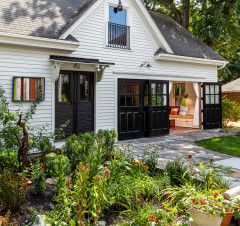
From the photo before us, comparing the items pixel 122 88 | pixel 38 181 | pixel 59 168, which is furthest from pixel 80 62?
pixel 59 168

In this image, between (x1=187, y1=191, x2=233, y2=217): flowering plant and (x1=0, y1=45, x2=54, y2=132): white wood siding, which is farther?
(x1=0, y1=45, x2=54, y2=132): white wood siding

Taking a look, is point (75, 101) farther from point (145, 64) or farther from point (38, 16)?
point (145, 64)

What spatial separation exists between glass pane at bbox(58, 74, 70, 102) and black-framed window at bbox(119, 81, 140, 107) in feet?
7.63

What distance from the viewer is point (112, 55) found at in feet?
39.3

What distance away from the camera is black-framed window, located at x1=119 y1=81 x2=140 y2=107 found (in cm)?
1241

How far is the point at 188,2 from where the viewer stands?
811 inches

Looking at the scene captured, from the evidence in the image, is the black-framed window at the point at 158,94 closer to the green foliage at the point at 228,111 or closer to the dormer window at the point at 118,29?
the dormer window at the point at 118,29

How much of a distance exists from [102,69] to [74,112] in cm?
183

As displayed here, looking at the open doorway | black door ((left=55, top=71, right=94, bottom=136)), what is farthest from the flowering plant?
the open doorway

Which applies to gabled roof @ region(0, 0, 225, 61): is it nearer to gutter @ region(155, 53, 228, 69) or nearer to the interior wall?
gutter @ region(155, 53, 228, 69)

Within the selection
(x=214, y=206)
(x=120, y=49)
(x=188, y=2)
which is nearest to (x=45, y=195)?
(x=214, y=206)

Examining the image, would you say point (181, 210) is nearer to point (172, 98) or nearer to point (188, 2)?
point (172, 98)

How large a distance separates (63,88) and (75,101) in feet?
2.05

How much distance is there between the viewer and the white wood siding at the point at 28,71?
30.0 feet
